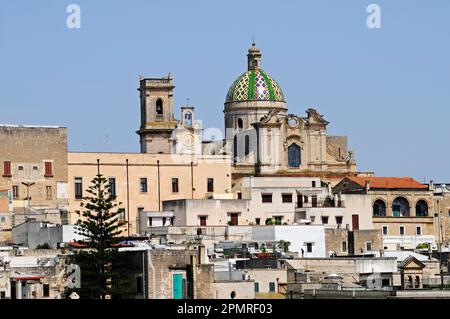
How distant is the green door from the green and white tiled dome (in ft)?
115

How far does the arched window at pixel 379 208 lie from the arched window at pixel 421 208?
1.54 m

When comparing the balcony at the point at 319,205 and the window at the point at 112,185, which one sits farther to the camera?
the balcony at the point at 319,205

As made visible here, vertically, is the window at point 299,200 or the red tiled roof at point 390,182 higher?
the red tiled roof at point 390,182

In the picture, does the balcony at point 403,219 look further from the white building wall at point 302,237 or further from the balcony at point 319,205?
the white building wall at point 302,237

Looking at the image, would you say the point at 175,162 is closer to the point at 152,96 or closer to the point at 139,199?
the point at 139,199

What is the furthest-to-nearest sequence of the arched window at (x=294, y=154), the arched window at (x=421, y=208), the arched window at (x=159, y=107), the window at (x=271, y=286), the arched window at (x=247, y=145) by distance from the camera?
the arched window at (x=247, y=145), the arched window at (x=294, y=154), the arched window at (x=159, y=107), the arched window at (x=421, y=208), the window at (x=271, y=286)

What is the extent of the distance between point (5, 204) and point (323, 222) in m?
10.9

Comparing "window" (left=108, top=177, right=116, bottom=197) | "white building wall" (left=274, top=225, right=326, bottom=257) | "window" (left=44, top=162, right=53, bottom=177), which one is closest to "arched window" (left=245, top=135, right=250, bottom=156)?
"window" (left=108, top=177, right=116, bottom=197)

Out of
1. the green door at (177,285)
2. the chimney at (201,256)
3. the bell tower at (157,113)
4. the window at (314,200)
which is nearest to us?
the green door at (177,285)

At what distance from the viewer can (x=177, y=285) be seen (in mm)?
28594

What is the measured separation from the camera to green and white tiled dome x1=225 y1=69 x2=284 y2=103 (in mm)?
63875

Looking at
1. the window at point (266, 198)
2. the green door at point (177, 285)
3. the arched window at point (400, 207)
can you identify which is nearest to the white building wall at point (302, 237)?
the window at point (266, 198)

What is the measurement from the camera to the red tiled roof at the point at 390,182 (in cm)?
5503
